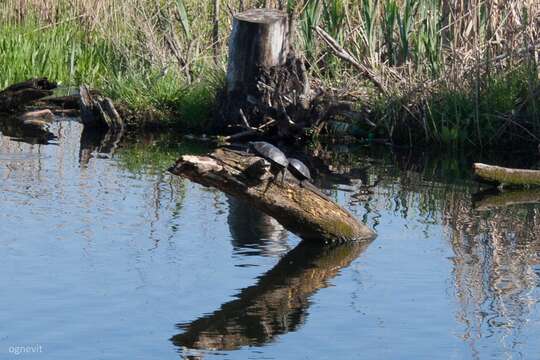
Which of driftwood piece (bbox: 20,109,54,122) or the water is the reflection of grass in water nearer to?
the water

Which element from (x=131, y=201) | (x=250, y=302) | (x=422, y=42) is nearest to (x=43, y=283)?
(x=250, y=302)

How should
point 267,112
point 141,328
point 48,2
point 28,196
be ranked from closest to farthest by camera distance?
point 141,328
point 28,196
point 267,112
point 48,2

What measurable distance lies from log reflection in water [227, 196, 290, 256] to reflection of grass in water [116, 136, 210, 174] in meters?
2.16

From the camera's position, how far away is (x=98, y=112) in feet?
44.9

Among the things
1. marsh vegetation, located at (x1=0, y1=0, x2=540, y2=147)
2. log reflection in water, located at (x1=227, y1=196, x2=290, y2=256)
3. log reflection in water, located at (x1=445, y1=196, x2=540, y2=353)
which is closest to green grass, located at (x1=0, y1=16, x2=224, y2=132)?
marsh vegetation, located at (x1=0, y1=0, x2=540, y2=147)

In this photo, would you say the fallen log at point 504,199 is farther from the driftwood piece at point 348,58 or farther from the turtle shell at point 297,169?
the driftwood piece at point 348,58

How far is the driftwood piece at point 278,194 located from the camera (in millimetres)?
6520

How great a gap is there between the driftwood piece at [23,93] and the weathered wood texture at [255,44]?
261cm

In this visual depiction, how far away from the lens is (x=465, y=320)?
6004 millimetres

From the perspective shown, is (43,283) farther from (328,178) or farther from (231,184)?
(328,178)

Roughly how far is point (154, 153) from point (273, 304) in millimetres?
5884

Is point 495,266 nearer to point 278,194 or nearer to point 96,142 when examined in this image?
point 278,194

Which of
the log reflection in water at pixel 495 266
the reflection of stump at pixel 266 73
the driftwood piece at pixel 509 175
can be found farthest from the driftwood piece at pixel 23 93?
the log reflection in water at pixel 495 266

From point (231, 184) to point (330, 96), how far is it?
611cm
